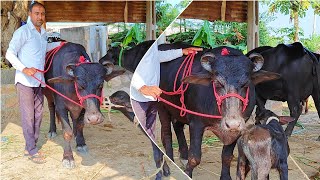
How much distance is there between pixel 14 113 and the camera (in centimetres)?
457

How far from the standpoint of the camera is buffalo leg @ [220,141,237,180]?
3.46ft

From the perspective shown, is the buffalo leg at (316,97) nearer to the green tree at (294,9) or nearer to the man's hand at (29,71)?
the green tree at (294,9)

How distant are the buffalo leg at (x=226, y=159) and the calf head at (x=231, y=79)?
8 cm

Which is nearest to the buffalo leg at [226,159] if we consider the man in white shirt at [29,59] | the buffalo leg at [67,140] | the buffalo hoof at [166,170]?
the buffalo hoof at [166,170]

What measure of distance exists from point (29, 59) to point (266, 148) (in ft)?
7.65

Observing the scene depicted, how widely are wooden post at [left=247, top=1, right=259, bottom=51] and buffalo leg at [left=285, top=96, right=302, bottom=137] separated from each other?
15cm

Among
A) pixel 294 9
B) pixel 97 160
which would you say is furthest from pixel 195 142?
pixel 97 160

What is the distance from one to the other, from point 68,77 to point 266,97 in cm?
176

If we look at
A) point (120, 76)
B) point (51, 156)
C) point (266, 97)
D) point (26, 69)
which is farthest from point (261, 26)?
point (51, 156)

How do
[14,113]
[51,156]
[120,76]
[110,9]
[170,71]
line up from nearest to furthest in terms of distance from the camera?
1. [170,71]
2. [120,76]
3. [110,9]
4. [51,156]
5. [14,113]

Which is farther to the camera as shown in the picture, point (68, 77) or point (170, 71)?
point (68, 77)

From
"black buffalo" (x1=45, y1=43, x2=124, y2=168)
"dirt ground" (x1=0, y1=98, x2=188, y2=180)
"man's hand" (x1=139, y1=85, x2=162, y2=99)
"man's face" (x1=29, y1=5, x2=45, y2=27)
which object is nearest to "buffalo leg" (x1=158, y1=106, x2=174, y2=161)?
"man's hand" (x1=139, y1=85, x2=162, y2=99)

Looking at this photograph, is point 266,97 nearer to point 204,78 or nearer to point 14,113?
point 204,78

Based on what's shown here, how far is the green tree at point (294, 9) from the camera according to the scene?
3.17ft
